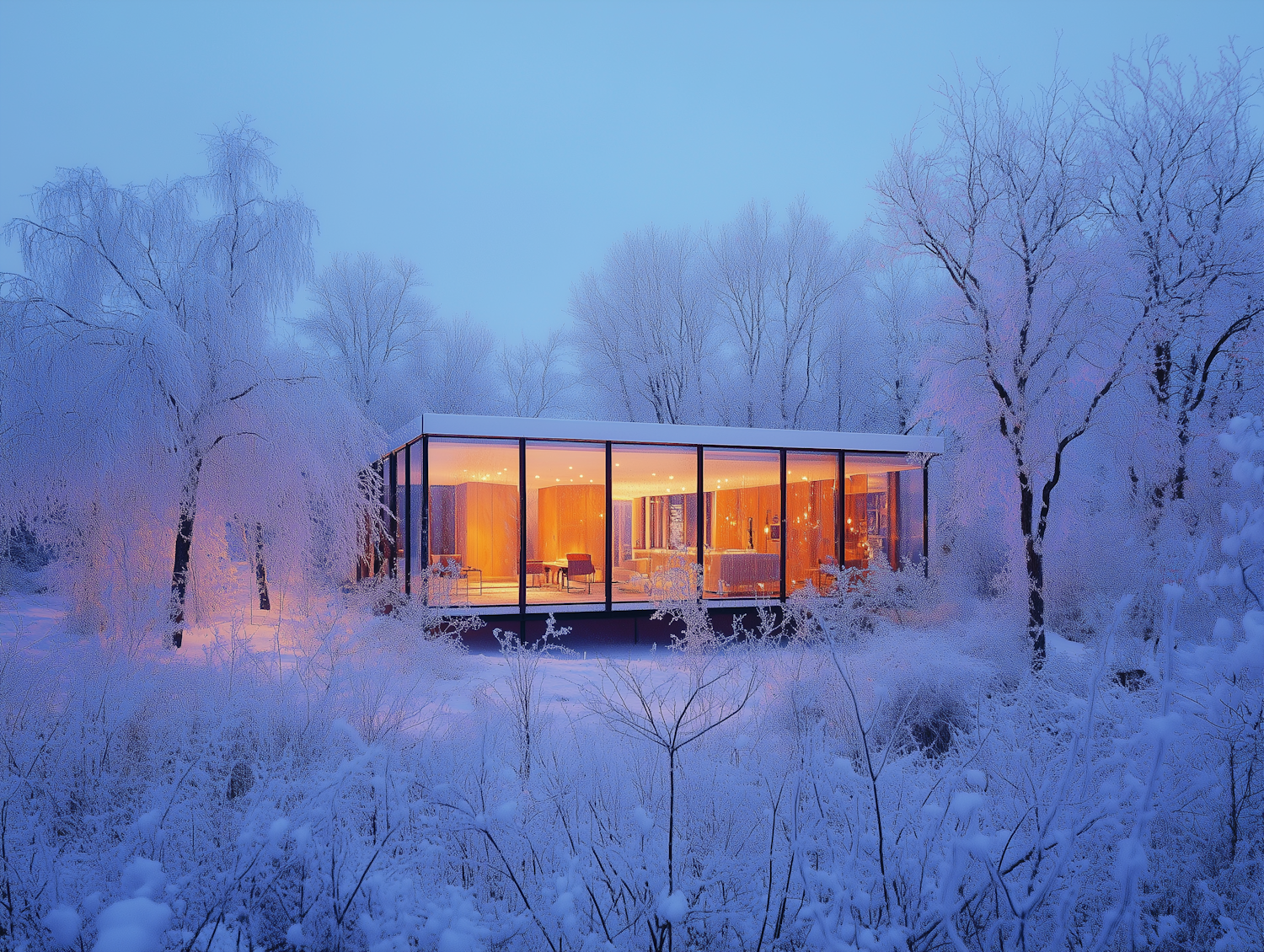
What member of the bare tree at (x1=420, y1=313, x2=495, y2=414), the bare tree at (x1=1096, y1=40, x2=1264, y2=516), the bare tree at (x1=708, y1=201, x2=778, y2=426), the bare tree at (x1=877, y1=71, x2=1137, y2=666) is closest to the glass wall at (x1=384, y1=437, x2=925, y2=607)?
the bare tree at (x1=877, y1=71, x2=1137, y2=666)

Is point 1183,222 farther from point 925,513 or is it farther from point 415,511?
point 415,511

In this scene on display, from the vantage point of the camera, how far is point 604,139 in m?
161

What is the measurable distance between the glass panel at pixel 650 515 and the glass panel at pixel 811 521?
1754 mm

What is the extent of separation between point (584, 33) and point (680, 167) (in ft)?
115

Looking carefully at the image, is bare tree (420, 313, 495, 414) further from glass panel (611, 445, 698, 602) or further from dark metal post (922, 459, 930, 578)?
dark metal post (922, 459, 930, 578)

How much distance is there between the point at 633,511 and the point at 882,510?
4176 millimetres

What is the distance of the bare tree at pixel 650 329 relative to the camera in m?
21.5

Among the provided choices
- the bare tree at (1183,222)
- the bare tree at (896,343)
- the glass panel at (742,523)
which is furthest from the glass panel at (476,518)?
the bare tree at (896,343)

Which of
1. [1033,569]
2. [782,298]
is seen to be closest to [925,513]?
[1033,569]

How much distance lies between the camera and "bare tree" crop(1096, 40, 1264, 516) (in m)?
8.18

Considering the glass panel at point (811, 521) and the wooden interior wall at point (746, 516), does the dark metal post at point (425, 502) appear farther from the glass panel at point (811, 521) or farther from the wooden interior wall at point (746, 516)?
the glass panel at point (811, 521)

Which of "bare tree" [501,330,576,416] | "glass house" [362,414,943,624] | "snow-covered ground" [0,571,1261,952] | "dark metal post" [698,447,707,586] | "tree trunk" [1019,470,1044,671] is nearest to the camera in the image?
"snow-covered ground" [0,571,1261,952]

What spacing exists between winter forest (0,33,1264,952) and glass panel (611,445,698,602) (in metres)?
0.89

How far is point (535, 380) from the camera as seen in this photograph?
83.9 feet
